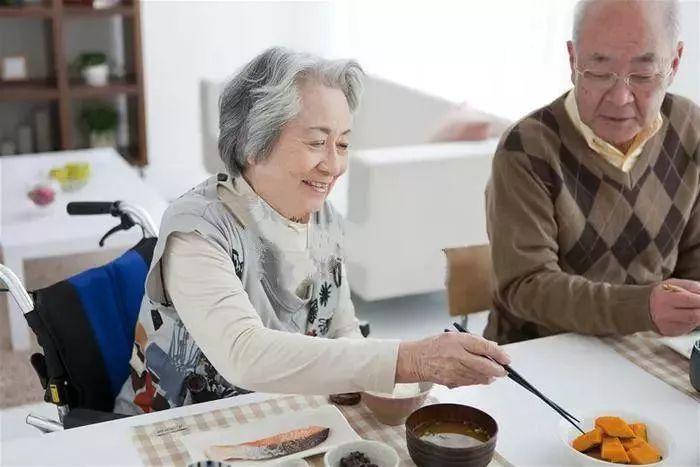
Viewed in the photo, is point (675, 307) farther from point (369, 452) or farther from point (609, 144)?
point (369, 452)

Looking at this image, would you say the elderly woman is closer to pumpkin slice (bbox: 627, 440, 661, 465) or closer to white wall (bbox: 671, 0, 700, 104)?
pumpkin slice (bbox: 627, 440, 661, 465)

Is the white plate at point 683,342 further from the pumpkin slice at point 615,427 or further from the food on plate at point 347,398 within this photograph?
the food on plate at point 347,398

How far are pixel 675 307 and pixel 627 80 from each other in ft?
1.55

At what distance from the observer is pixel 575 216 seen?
1918mm

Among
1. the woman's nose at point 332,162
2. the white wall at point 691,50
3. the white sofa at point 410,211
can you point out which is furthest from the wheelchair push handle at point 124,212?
the white wall at point 691,50

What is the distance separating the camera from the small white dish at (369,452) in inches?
49.9

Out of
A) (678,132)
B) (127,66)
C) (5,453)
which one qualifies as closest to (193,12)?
(127,66)

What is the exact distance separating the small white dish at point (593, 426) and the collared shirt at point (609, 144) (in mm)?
675

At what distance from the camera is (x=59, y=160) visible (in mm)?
4371

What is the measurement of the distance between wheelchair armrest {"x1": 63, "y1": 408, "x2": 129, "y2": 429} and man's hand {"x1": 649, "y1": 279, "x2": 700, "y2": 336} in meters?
0.93

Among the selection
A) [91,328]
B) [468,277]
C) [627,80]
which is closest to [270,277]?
[91,328]

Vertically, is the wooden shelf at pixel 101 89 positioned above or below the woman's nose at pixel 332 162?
below

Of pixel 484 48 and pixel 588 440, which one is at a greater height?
pixel 484 48

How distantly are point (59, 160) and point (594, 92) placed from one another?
10.0 ft
